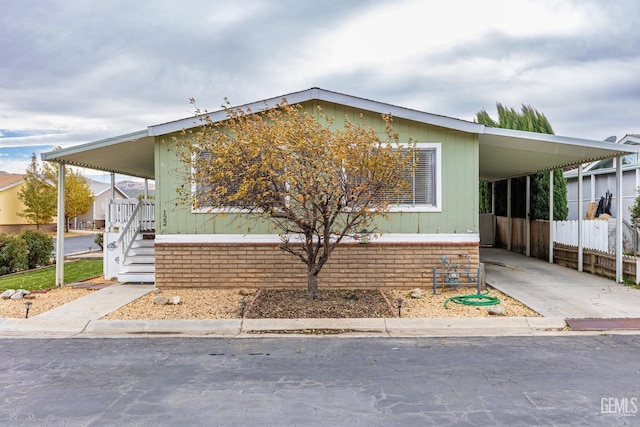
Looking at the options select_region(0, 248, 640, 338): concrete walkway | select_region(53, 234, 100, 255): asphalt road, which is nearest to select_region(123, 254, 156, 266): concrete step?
select_region(0, 248, 640, 338): concrete walkway

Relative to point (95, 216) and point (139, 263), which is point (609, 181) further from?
point (95, 216)

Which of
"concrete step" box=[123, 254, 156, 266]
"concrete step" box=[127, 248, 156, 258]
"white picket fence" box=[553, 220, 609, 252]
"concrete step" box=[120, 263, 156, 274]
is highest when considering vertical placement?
"white picket fence" box=[553, 220, 609, 252]

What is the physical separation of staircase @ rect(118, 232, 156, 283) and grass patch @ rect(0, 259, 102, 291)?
1794 millimetres

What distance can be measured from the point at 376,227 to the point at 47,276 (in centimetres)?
974

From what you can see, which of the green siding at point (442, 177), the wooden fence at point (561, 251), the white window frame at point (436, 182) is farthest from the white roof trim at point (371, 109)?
the wooden fence at point (561, 251)

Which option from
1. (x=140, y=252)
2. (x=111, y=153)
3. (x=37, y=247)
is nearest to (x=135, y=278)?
(x=140, y=252)

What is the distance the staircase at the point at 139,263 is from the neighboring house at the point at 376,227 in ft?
3.52

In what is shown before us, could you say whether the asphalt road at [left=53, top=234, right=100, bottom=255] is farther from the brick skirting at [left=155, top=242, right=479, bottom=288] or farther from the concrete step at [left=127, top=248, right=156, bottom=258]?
the brick skirting at [left=155, top=242, right=479, bottom=288]

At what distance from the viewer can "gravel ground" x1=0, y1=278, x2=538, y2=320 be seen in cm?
803

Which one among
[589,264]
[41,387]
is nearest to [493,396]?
[41,387]

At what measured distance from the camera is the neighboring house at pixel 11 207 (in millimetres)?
35031

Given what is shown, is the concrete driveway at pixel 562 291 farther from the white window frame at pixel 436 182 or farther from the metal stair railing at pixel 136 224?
the metal stair railing at pixel 136 224

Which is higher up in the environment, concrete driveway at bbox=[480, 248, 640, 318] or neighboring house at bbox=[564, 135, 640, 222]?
neighboring house at bbox=[564, 135, 640, 222]

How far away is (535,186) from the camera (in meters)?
16.3
